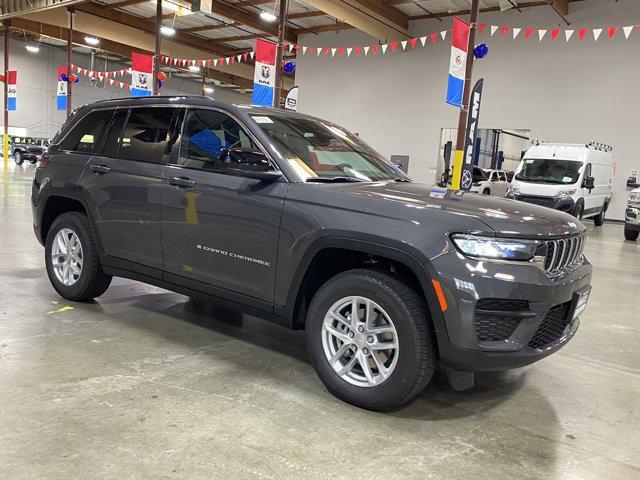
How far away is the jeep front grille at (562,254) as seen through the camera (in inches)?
106

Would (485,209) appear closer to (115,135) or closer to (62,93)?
(115,135)

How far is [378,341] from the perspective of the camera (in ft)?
9.26

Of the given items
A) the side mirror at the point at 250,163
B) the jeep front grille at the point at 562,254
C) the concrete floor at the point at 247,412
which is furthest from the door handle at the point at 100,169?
the jeep front grille at the point at 562,254

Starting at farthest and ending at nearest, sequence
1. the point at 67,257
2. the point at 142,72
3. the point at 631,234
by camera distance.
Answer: the point at 142,72, the point at 631,234, the point at 67,257

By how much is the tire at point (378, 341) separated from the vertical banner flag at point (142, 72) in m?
18.2

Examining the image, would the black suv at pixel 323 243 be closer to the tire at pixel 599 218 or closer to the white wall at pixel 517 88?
the tire at pixel 599 218

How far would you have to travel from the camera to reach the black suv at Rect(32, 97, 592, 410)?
8.39ft

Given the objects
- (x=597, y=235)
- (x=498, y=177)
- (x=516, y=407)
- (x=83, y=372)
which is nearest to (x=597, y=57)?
(x=498, y=177)

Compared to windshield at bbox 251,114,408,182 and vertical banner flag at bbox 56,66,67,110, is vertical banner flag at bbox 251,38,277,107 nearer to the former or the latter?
windshield at bbox 251,114,408,182

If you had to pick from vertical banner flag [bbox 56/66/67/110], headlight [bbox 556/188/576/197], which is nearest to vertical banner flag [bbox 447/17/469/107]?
headlight [bbox 556/188/576/197]

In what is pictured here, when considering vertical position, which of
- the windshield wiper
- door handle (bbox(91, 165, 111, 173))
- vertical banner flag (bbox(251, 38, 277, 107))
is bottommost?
door handle (bbox(91, 165, 111, 173))

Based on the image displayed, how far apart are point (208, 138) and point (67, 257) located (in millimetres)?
1811

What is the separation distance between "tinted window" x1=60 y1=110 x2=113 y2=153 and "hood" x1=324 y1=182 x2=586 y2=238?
2.30 metres

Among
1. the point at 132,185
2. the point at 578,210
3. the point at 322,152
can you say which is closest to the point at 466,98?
the point at 578,210
